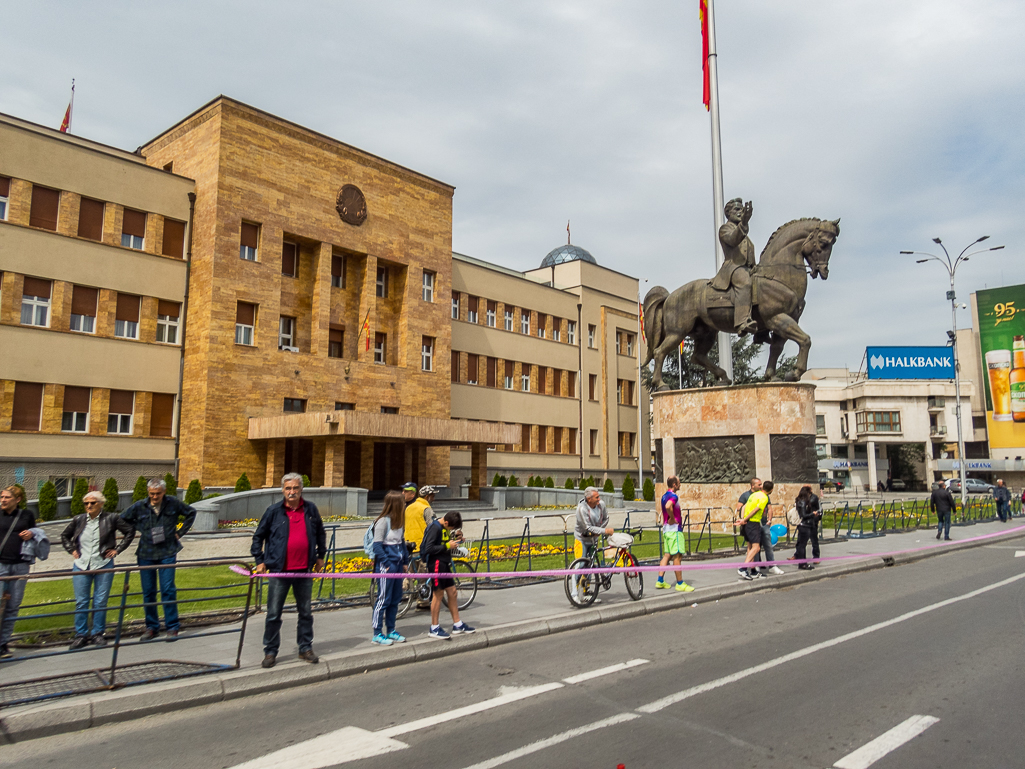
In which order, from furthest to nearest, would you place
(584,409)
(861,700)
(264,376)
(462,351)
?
(584,409) < (462,351) < (264,376) < (861,700)

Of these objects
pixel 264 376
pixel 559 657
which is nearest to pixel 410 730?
pixel 559 657

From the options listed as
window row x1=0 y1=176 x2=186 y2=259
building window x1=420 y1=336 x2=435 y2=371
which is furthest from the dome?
window row x1=0 y1=176 x2=186 y2=259

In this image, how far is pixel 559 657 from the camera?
8273 mm

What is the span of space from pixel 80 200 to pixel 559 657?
29.1 m

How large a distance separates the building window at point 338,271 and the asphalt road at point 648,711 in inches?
1166

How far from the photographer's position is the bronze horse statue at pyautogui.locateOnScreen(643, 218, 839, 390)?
795 inches

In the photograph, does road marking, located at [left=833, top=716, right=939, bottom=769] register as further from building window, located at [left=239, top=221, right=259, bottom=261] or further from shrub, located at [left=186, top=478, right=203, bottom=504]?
building window, located at [left=239, top=221, right=259, bottom=261]

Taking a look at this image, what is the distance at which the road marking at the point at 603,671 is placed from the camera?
723 cm

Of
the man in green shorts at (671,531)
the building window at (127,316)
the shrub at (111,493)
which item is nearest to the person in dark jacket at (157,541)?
the man in green shorts at (671,531)

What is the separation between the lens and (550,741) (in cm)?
544

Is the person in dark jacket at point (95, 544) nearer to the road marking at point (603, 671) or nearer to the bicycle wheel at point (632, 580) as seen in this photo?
the road marking at point (603, 671)

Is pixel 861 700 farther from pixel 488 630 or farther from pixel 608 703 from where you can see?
pixel 488 630

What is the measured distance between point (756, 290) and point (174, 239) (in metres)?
24.0

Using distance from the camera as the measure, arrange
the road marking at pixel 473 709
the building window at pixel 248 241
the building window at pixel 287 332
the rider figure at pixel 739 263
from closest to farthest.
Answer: the road marking at pixel 473 709 → the rider figure at pixel 739 263 → the building window at pixel 248 241 → the building window at pixel 287 332
